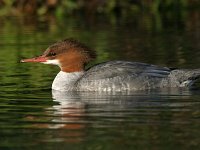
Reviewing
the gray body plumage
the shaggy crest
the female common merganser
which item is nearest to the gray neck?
the female common merganser

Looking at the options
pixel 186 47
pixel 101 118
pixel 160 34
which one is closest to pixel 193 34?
pixel 160 34

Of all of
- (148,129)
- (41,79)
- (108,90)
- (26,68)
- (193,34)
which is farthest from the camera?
(193,34)

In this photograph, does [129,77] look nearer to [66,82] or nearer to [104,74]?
[104,74]

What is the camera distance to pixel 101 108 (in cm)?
1218

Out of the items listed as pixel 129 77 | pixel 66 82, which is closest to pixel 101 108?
pixel 129 77

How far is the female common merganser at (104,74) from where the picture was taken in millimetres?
14023

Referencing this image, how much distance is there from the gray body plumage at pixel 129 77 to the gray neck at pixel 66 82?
0.42ft

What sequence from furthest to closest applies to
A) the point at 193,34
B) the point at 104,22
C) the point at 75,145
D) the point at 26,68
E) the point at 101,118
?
the point at 104,22, the point at 193,34, the point at 26,68, the point at 101,118, the point at 75,145

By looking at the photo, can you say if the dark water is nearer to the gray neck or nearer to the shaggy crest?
the gray neck

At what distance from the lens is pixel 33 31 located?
83.7ft

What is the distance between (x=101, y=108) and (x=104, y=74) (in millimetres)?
1858

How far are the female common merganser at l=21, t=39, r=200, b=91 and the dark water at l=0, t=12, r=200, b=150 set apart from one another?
24cm

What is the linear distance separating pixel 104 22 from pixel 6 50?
751cm

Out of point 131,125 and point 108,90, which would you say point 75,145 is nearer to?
point 131,125
